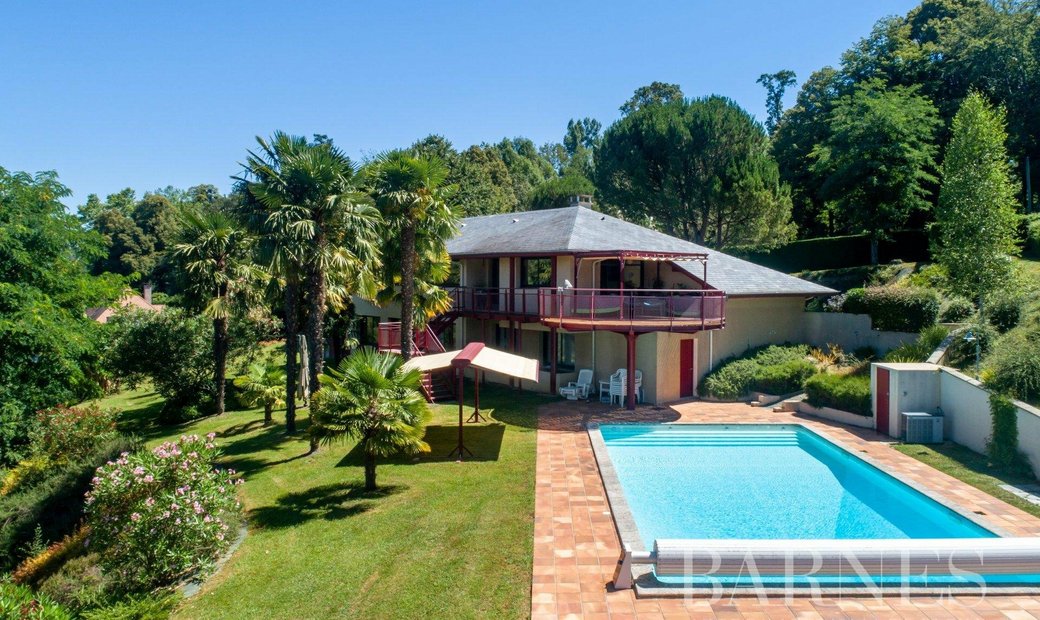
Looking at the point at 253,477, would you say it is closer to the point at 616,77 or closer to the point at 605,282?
the point at 605,282

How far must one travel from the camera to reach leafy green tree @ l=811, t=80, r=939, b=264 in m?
31.9

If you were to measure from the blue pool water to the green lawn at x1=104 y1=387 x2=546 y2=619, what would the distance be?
2829mm

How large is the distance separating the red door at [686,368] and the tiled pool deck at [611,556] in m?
5.61

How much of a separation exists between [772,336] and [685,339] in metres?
5.31

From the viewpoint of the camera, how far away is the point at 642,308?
19.2m

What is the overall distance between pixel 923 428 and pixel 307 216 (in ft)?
58.5

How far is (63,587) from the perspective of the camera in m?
9.55

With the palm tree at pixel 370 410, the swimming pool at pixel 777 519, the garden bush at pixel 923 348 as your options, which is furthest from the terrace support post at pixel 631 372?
the palm tree at pixel 370 410

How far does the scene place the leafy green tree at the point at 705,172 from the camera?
4006cm

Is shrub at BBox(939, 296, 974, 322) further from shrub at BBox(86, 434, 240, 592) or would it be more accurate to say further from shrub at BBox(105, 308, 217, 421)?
shrub at BBox(105, 308, 217, 421)

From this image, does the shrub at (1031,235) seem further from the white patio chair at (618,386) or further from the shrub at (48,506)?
the shrub at (48,506)

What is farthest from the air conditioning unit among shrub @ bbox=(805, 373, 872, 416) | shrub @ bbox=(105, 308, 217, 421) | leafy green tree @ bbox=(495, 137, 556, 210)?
leafy green tree @ bbox=(495, 137, 556, 210)

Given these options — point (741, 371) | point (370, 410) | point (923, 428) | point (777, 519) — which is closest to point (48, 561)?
point (370, 410)

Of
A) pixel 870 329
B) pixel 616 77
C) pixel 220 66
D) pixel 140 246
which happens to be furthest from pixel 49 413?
pixel 140 246
